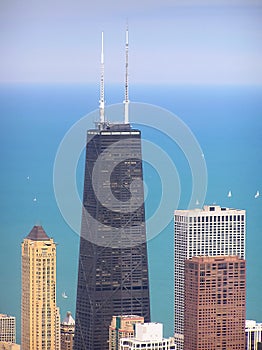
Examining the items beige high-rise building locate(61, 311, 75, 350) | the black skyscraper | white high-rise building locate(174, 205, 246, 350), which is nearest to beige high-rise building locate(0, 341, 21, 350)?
beige high-rise building locate(61, 311, 75, 350)

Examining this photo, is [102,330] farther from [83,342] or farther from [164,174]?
[164,174]

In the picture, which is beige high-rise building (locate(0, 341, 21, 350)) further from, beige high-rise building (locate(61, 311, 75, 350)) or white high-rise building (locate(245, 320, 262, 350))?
white high-rise building (locate(245, 320, 262, 350))

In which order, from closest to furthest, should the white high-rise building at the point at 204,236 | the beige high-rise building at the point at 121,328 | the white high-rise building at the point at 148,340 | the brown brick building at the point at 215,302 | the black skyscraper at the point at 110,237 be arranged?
the white high-rise building at the point at 148,340 → the beige high-rise building at the point at 121,328 → the brown brick building at the point at 215,302 → the white high-rise building at the point at 204,236 → the black skyscraper at the point at 110,237

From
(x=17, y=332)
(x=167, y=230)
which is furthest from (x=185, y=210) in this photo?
(x=17, y=332)

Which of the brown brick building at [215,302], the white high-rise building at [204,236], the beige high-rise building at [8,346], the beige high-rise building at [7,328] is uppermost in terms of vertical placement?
the white high-rise building at [204,236]

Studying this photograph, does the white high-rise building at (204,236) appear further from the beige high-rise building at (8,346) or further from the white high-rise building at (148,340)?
the beige high-rise building at (8,346)

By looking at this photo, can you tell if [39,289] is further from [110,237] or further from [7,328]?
[110,237]

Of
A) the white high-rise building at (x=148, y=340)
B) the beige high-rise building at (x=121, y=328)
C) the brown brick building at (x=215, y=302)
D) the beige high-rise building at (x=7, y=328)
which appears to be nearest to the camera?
the white high-rise building at (x=148, y=340)

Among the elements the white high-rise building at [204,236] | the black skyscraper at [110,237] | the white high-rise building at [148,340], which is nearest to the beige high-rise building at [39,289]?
the black skyscraper at [110,237]
